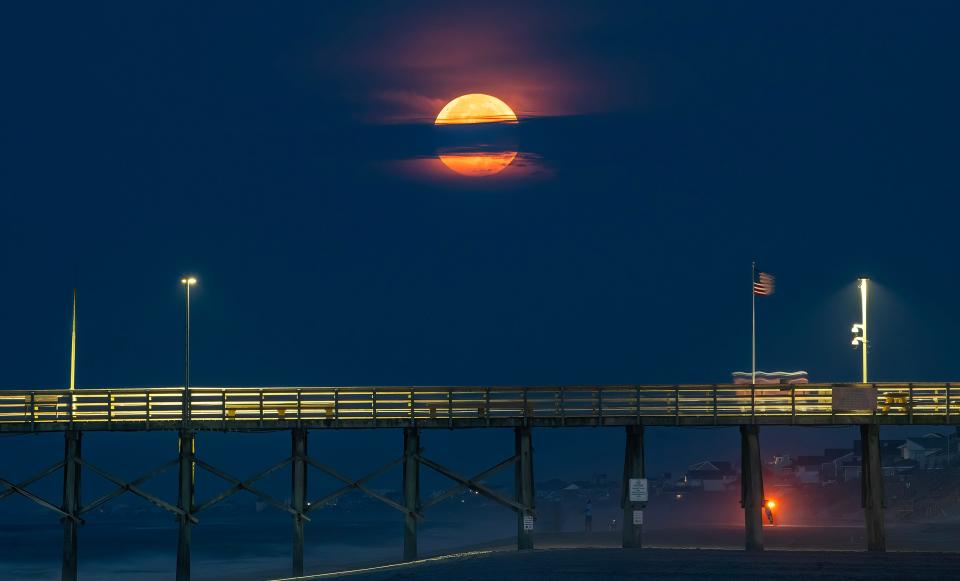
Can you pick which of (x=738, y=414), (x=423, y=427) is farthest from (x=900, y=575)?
(x=423, y=427)

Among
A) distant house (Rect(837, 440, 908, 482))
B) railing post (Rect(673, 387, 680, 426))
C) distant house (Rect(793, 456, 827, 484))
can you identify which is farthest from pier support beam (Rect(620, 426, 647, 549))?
distant house (Rect(793, 456, 827, 484))

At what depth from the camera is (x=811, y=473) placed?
175 meters

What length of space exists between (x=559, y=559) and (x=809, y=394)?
12.5 metres

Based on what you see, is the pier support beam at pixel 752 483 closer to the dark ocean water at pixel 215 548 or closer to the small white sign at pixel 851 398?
the small white sign at pixel 851 398

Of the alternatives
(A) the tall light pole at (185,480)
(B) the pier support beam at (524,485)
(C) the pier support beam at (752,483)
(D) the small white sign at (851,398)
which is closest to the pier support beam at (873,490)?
(D) the small white sign at (851,398)

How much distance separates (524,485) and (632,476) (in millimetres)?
3657

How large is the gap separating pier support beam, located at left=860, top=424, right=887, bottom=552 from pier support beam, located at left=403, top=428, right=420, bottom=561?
14.9m

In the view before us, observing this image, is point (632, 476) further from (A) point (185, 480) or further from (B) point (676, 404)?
(A) point (185, 480)

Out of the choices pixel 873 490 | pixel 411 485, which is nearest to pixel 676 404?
pixel 873 490

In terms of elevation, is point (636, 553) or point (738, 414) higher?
point (738, 414)

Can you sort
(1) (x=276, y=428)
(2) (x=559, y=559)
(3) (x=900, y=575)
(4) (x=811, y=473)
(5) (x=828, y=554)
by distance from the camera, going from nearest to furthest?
(3) (x=900, y=575)
(2) (x=559, y=559)
(5) (x=828, y=554)
(1) (x=276, y=428)
(4) (x=811, y=473)

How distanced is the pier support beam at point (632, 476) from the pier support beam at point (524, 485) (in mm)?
3101

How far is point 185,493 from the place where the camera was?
50.3 meters

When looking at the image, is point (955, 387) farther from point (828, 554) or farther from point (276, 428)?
point (276, 428)
